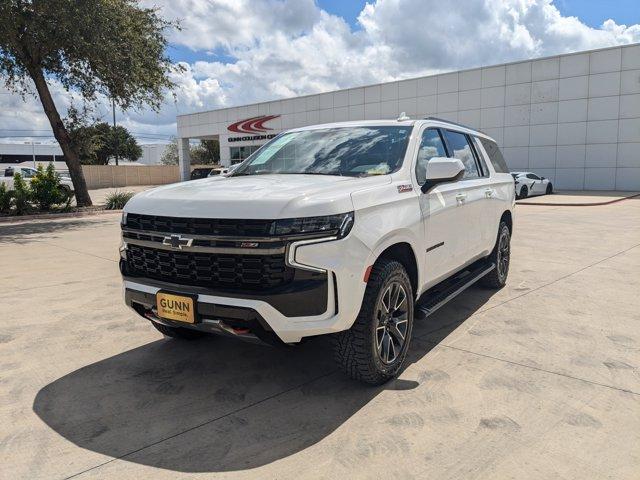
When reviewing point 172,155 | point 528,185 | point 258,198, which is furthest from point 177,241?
point 172,155

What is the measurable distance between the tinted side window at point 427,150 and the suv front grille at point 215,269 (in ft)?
5.38

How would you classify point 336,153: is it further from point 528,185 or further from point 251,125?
point 251,125

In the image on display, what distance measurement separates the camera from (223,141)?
45812 mm

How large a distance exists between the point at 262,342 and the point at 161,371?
118 centimetres

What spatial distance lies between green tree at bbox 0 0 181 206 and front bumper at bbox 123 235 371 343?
12651 millimetres

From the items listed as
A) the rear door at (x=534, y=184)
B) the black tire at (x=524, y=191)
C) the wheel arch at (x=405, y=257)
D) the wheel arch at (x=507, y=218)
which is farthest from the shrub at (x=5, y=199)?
the rear door at (x=534, y=184)

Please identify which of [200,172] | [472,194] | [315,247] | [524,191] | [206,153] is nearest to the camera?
[315,247]

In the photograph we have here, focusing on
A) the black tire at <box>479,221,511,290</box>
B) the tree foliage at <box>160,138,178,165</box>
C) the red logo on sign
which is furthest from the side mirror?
the tree foliage at <box>160,138,178,165</box>

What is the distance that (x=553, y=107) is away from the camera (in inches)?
1114

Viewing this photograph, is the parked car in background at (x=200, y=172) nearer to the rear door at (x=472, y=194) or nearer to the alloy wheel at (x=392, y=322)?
the rear door at (x=472, y=194)

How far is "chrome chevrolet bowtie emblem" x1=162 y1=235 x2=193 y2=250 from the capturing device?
3.27 meters

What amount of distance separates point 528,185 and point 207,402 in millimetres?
21818

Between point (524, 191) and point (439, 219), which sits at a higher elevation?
point (439, 219)

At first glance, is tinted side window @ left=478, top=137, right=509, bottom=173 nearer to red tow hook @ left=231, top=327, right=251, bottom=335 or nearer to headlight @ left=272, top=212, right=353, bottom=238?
headlight @ left=272, top=212, right=353, bottom=238
